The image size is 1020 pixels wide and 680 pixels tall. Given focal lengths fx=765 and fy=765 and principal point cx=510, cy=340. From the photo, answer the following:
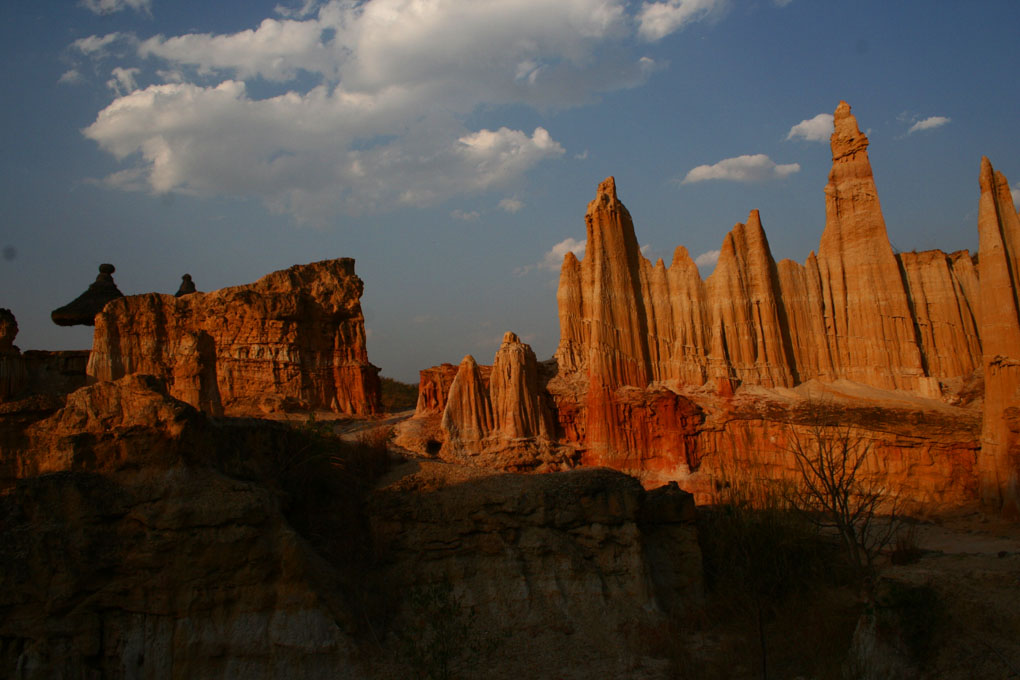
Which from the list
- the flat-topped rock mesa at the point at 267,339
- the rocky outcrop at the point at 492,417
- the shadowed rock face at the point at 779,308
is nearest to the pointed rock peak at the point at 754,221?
the shadowed rock face at the point at 779,308

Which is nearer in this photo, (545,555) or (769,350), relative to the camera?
(545,555)

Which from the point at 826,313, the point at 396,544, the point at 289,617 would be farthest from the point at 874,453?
the point at 289,617

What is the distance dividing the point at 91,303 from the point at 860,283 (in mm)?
32375

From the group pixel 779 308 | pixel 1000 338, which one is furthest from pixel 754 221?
pixel 1000 338

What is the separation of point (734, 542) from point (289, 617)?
912cm

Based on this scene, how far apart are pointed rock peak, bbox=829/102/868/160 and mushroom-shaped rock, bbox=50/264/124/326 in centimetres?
3178

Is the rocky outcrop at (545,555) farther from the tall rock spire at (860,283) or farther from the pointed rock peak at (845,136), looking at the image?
the pointed rock peak at (845,136)

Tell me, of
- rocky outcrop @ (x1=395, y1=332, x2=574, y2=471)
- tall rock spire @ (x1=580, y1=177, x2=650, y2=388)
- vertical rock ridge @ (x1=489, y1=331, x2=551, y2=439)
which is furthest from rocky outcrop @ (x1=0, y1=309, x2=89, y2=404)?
tall rock spire @ (x1=580, y1=177, x2=650, y2=388)

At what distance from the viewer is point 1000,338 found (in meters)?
→ 25.6

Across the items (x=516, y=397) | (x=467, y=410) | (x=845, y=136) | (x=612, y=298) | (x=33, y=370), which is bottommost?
(x=467, y=410)

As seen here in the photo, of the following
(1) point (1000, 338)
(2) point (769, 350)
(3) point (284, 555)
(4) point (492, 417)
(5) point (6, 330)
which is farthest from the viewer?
(2) point (769, 350)

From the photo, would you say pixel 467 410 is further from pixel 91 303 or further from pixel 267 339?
pixel 91 303

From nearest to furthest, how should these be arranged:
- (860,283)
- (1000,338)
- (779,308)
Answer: (1000,338) → (860,283) → (779,308)

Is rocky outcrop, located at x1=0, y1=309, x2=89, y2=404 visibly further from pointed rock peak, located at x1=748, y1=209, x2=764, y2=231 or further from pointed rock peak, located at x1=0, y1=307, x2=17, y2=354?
pointed rock peak, located at x1=748, y1=209, x2=764, y2=231
